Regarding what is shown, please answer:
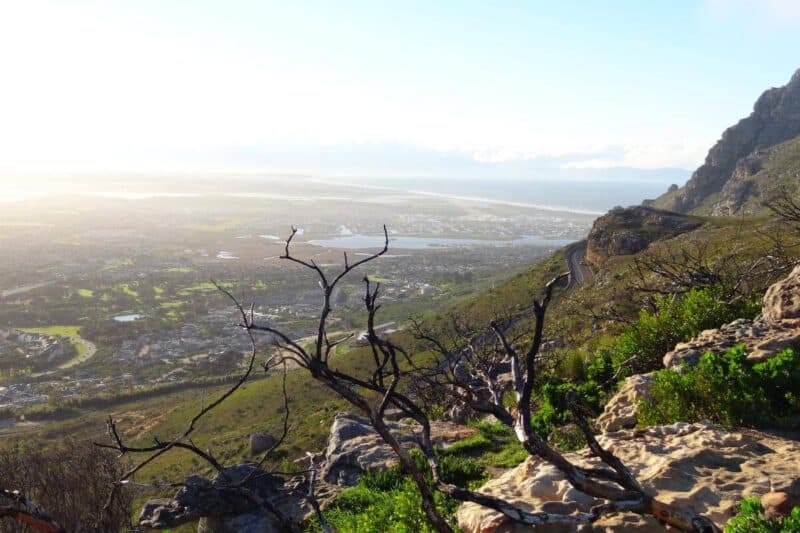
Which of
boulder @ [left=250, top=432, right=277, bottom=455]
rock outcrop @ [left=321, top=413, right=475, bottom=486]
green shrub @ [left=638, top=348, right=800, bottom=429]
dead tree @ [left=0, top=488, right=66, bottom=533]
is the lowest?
boulder @ [left=250, top=432, right=277, bottom=455]

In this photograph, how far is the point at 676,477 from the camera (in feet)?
17.5

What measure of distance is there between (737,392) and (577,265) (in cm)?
5358

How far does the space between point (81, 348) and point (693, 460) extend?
289ft

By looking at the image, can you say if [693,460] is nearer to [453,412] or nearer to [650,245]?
[453,412]

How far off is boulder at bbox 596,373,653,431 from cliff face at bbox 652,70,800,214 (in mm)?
100475

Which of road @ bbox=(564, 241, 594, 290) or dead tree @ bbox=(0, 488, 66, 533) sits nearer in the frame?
dead tree @ bbox=(0, 488, 66, 533)

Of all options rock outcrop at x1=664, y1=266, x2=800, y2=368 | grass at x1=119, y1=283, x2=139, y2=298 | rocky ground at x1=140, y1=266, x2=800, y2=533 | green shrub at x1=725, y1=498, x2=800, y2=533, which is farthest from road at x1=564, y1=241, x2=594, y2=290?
grass at x1=119, y1=283, x2=139, y2=298

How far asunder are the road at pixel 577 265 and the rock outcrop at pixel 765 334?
127 ft

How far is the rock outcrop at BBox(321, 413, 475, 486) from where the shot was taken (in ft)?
40.5

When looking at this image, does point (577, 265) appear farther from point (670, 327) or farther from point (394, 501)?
point (394, 501)

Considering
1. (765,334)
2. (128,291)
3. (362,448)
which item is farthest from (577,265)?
(128,291)

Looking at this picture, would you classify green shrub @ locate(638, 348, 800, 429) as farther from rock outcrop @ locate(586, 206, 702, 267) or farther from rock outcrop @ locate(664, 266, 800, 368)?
rock outcrop @ locate(586, 206, 702, 267)

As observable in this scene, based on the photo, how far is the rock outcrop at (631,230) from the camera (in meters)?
50.7

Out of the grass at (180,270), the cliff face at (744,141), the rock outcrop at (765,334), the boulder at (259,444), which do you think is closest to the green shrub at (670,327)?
the rock outcrop at (765,334)
